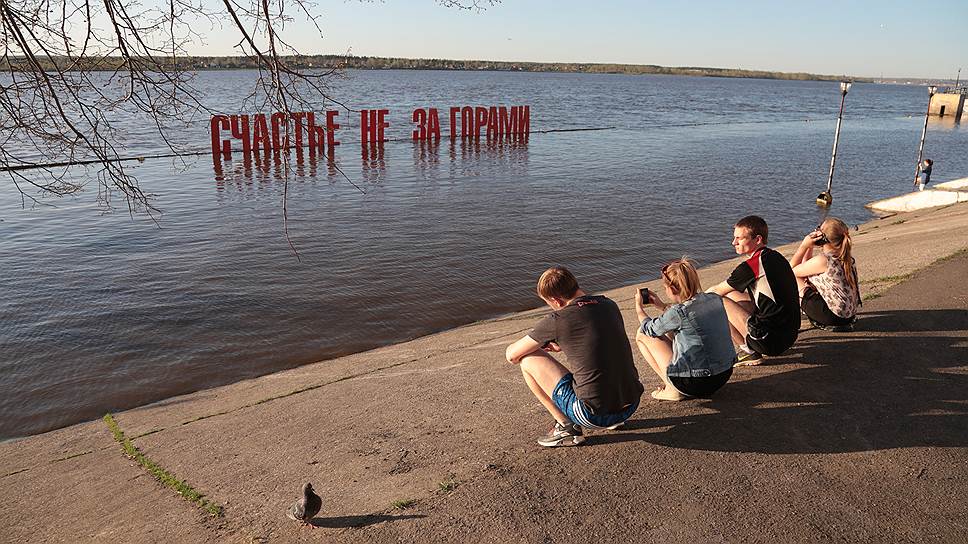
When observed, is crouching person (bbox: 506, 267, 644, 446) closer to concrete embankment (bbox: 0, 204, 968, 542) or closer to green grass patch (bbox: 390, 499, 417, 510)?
concrete embankment (bbox: 0, 204, 968, 542)

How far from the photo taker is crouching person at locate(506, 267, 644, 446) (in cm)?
446

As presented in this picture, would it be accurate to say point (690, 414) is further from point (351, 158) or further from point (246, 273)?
point (351, 158)

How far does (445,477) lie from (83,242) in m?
14.2

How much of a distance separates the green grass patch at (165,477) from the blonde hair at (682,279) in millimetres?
3447

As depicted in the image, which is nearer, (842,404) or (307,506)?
(307,506)

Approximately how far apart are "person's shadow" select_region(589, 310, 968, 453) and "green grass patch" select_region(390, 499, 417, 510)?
1.39 m

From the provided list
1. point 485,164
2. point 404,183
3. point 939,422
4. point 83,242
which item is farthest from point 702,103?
point 939,422

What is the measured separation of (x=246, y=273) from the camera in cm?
1327

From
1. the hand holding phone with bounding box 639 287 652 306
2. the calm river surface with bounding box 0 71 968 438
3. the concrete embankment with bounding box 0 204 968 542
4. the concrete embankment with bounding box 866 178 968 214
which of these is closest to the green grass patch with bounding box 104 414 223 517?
the concrete embankment with bounding box 0 204 968 542

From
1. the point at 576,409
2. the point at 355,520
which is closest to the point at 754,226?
the point at 576,409

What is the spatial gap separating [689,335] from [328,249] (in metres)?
11.3

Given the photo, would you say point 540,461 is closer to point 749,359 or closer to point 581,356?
point 581,356

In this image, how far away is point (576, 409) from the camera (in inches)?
184

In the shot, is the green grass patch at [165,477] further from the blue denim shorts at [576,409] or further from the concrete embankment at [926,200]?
the concrete embankment at [926,200]
